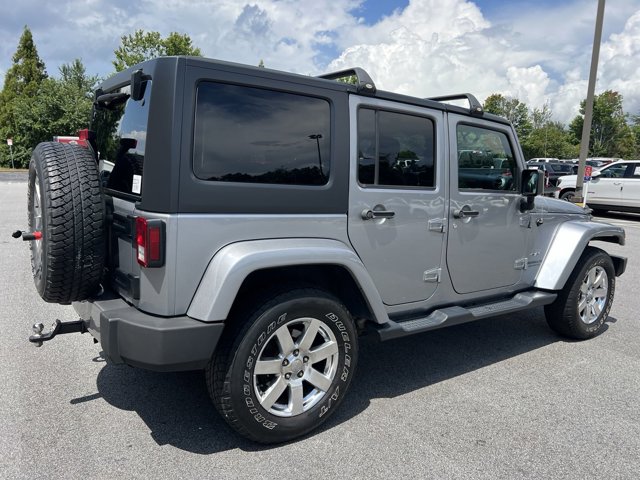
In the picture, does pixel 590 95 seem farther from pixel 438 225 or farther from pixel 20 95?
pixel 20 95

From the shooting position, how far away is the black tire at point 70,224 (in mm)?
2645

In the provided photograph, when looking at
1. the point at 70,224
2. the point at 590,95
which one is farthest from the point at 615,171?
the point at 70,224

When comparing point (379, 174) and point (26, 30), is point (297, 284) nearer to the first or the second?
point (379, 174)

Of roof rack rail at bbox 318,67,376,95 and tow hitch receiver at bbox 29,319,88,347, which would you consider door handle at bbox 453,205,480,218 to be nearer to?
roof rack rail at bbox 318,67,376,95

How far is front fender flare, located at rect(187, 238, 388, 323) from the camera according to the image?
2.52m

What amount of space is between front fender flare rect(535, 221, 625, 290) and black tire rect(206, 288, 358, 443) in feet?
7.35

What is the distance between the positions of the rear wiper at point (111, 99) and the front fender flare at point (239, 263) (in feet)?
4.07

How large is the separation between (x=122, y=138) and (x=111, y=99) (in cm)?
40

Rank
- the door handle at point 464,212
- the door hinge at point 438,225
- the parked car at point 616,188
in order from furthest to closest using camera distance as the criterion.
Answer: the parked car at point 616,188, the door handle at point 464,212, the door hinge at point 438,225

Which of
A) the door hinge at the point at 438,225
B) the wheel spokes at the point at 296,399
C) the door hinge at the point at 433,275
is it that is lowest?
the wheel spokes at the point at 296,399

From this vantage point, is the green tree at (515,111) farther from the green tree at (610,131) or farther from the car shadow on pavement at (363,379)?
the car shadow on pavement at (363,379)

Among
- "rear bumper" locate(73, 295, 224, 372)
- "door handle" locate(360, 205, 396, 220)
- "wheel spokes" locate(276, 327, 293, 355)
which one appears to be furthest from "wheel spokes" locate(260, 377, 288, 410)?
"door handle" locate(360, 205, 396, 220)

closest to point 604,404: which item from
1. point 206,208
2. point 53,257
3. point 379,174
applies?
point 379,174

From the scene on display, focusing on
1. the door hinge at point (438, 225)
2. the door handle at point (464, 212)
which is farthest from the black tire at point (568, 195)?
the door hinge at point (438, 225)
